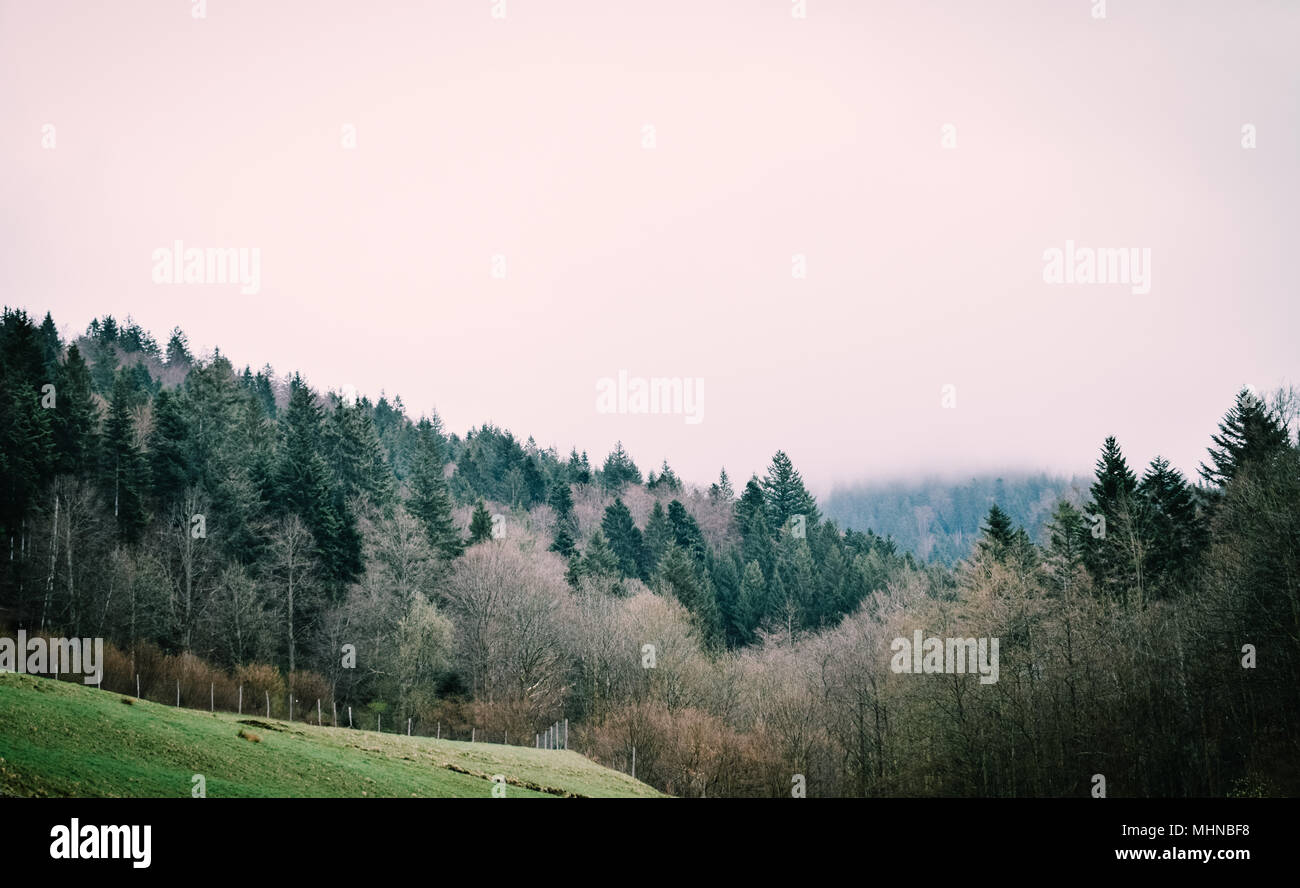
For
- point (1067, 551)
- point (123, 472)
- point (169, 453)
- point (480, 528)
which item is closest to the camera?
point (1067, 551)

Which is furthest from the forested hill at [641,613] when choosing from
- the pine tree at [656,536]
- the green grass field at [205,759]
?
the green grass field at [205,759]

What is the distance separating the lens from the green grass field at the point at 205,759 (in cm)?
2009

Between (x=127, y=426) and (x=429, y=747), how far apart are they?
1783 inches

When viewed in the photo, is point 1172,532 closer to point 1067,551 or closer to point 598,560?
point 1067,551

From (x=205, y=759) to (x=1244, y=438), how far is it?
54.3m

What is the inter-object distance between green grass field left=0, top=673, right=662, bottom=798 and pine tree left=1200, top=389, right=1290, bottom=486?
39.4m

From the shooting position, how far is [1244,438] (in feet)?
156

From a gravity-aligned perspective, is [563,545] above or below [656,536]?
below

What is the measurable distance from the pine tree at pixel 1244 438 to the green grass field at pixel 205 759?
3941cm

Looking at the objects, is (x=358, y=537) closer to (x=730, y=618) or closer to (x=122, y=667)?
(x=122, y=667)

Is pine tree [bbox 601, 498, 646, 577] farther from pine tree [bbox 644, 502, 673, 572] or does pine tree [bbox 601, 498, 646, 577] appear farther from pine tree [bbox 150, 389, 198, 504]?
pine tree [bbox 150, 389, 198, 504]

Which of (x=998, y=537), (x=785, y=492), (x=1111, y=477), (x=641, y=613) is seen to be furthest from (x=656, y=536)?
(x=1111, y=477)

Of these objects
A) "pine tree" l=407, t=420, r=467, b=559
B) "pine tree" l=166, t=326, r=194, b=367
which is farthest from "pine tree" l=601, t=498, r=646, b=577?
"pine tree" l=166, t=326, r=194, b=367

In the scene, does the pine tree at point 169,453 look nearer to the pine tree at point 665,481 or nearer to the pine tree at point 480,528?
the pine tree at point 480,528
